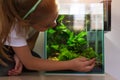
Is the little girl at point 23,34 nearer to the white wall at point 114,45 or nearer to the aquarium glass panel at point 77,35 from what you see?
the aquarium glass panel at point 77,35

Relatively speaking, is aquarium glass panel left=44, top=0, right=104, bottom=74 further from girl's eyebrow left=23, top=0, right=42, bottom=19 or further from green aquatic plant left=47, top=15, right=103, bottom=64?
girl's eyebrow left=23, top=0, right=42, bottom=19

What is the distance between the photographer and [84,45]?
812 millimetres

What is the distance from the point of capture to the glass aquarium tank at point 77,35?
0.79 metres

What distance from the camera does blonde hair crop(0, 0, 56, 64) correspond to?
0.65 metres

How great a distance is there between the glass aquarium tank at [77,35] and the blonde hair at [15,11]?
0.15 m

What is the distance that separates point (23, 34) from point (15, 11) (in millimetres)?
84

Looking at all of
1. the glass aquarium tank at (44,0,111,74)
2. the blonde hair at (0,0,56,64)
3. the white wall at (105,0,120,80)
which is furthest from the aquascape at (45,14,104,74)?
the white wall at (105,0,120,80)

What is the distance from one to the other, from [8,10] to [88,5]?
0.31 metres

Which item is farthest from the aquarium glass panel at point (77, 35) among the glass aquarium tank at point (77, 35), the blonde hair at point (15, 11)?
the blonde hair at point (15, 11)

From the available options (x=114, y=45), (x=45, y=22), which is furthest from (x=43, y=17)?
(x=114, y=45)

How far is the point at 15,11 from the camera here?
2.14 ft

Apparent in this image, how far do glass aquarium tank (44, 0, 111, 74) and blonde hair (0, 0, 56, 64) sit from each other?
15 centimetres

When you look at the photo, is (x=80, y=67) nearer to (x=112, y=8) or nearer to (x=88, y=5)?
(x=88, y=5)

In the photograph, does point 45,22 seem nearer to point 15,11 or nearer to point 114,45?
point 15,11
